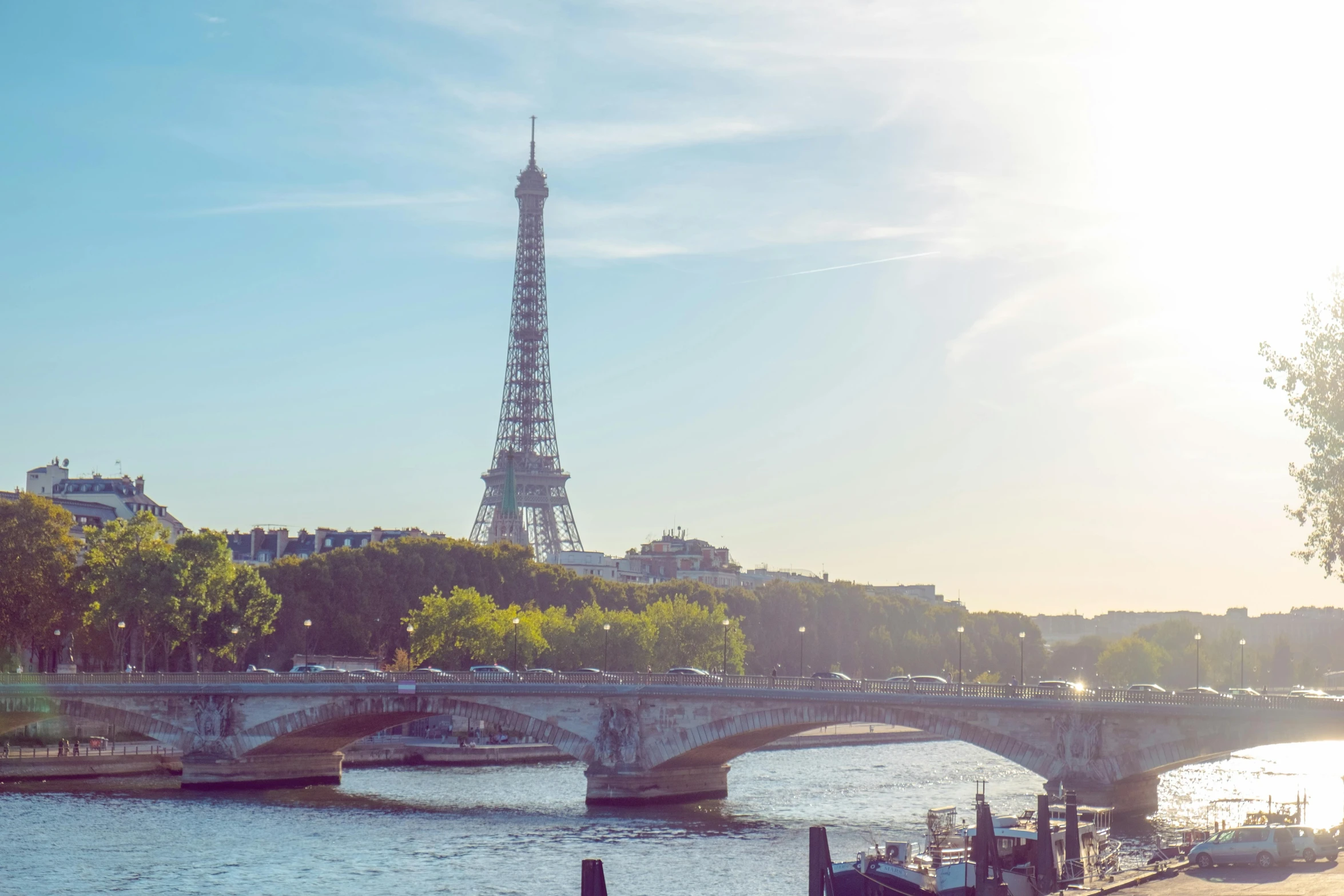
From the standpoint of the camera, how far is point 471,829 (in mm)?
67688

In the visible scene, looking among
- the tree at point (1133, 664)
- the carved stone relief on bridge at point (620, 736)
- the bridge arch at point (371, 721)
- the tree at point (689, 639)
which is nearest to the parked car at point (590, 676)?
the bridge arch at point (371, 721)

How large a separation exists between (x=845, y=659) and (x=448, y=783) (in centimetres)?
10328

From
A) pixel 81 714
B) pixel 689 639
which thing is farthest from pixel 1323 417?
pixel 689 639

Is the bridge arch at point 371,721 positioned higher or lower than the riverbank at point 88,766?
higher

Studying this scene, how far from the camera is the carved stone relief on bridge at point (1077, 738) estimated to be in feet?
226

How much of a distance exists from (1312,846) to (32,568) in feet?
268

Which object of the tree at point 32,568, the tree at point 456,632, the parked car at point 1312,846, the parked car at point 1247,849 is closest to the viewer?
the parked car at point 1247,849

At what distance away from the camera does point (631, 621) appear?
129m

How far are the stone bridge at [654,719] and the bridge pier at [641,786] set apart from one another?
8 cm

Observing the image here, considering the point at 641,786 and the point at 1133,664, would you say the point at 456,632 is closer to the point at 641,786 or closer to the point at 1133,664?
the point at 641,786

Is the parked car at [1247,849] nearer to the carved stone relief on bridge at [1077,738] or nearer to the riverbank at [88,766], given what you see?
the carved stone relief on bridge at [1077,738]

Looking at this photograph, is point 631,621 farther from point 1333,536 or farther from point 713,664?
point 1333,536

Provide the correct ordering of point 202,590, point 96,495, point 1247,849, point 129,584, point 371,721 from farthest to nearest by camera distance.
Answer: point 96,495, point 202,590, point 129,584, point 371,721, point 1247,849

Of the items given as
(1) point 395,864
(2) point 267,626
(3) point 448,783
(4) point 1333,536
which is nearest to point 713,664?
(2) point 267,626
